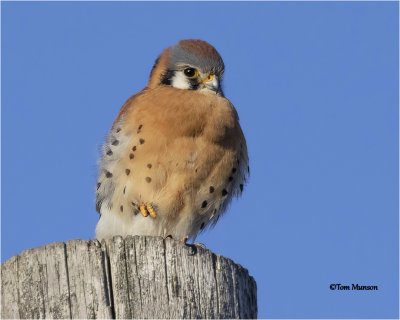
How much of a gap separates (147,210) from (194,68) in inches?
60.0

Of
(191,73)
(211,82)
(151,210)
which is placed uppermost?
(191,73)

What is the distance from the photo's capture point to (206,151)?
260 inches

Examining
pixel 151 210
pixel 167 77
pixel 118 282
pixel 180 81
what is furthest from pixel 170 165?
pixel 118 282

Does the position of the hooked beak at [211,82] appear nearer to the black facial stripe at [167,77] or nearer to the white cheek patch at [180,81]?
the white cheek patch at [180,81]

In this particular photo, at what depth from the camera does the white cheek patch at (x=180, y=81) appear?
284 inches

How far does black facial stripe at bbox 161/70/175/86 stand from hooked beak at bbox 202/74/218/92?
1.13 feet

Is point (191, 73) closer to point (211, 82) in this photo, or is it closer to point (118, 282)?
point (211, 82)

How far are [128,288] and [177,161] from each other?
2504 mm

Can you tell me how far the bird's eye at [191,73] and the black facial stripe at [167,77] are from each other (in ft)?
0.45

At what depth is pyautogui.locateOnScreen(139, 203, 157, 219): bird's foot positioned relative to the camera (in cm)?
661

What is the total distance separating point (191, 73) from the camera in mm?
7254

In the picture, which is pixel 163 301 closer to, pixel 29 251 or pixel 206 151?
pixel 29 251

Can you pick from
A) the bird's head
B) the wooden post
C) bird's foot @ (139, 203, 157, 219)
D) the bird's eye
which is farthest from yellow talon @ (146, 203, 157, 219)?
the wooden post

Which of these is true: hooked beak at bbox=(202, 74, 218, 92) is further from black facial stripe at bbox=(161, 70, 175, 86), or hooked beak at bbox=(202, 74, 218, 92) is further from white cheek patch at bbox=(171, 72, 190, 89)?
black facial stripe at bbox=(161, 70, 175, 86)
